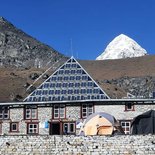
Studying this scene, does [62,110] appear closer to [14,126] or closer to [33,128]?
[33,128]

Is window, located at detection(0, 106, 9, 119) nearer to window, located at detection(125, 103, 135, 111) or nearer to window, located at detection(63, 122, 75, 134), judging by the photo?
window, located at detection(63, 122, 75, 134)

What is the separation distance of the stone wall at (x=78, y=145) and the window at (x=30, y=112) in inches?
720

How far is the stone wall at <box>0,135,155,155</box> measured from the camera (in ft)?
94.8

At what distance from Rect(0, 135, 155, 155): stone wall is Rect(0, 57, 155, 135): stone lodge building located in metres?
17.5

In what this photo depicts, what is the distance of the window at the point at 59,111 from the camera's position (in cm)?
4866

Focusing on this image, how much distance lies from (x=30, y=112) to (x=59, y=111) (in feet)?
10.3

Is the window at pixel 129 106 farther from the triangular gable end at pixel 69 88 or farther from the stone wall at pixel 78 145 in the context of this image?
the stone wall at pixel 78 145

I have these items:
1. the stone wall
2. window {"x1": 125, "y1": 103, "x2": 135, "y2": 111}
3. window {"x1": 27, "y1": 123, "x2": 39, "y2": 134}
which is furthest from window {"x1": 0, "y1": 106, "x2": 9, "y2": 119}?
the stone wall

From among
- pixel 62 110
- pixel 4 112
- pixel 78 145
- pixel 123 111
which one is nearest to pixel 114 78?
pixel 4 112

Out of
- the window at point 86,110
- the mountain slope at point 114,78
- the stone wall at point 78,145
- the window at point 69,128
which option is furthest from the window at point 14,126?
the mountain slope at point 114,78

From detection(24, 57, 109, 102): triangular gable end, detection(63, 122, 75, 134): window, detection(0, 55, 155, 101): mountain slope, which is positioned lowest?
detection(63, 122, 75, 134): window

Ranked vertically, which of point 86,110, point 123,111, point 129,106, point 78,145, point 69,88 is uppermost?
point 69,88

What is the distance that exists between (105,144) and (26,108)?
21.7 meters

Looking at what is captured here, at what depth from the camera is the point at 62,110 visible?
160 feet
